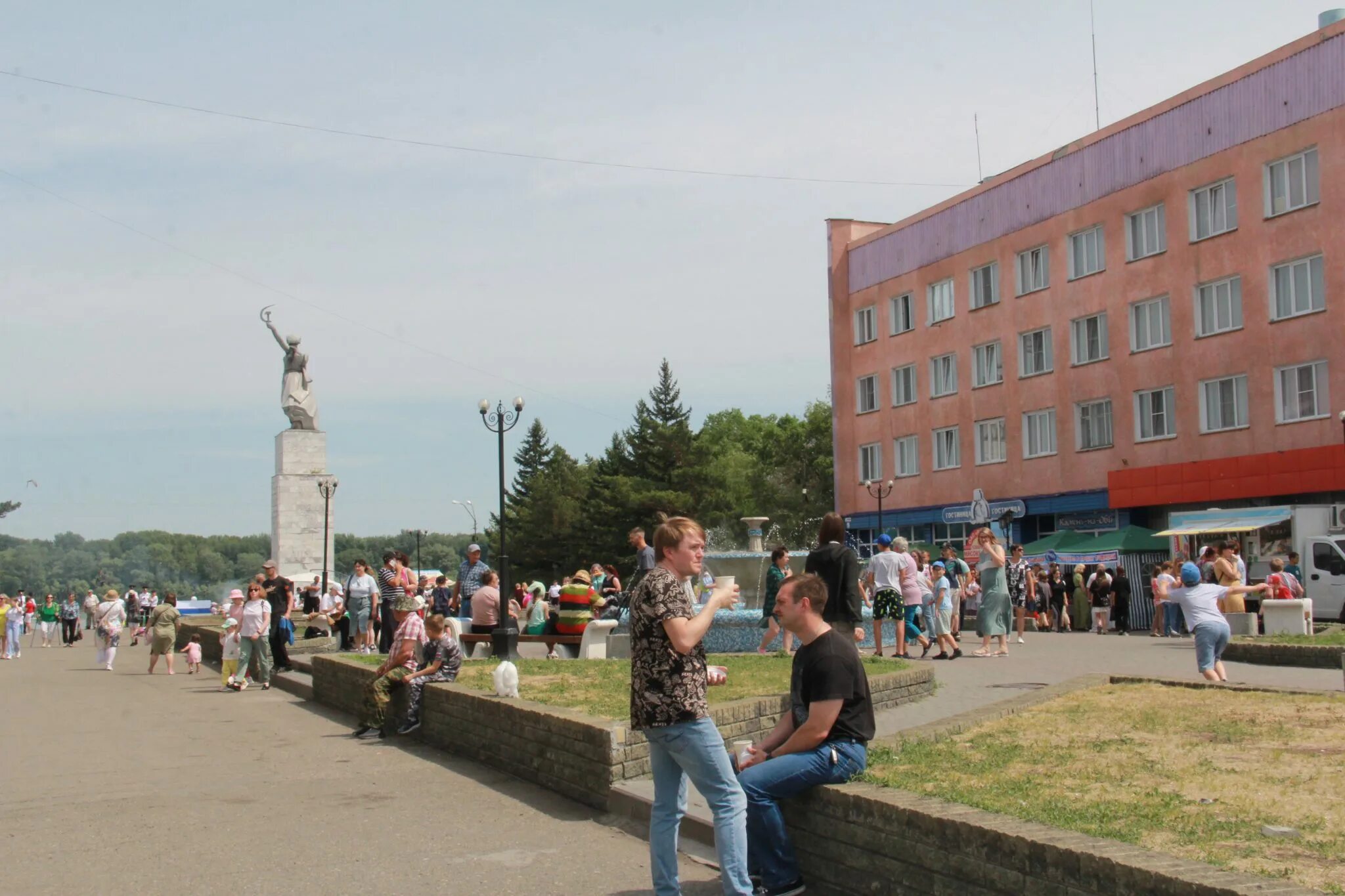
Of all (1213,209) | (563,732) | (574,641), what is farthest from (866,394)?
(563,732)

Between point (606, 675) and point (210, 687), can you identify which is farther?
point (210, 687)

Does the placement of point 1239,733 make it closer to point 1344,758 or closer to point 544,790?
point 1344,758

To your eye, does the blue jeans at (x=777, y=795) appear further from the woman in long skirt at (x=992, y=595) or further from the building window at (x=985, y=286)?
the building window at (x=985, y=286)

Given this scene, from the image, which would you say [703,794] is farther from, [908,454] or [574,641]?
[908,454]

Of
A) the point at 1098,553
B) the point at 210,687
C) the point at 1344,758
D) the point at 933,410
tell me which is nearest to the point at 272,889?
the point at 1344,758

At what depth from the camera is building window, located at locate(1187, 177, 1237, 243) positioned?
1435 inches

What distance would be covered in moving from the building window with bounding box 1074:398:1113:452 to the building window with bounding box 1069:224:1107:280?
398 centimetres

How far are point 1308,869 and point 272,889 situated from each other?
493cm

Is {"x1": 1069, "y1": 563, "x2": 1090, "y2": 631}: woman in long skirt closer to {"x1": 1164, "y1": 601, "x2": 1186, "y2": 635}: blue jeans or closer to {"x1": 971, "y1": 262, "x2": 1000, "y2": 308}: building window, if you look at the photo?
{"x1": 1164, "y1": 601, "x2": 1186, "y2": 635}: blue jeans

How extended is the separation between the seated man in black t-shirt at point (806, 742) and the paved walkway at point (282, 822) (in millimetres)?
578

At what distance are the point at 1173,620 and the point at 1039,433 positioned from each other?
17.5 metres

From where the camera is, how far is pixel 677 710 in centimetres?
627

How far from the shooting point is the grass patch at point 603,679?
11.9 metres

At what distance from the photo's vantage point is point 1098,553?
37062 millimetres
